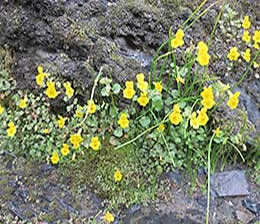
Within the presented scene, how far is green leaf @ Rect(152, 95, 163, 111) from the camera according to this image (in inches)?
95.3

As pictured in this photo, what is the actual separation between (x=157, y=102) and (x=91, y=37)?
56cm

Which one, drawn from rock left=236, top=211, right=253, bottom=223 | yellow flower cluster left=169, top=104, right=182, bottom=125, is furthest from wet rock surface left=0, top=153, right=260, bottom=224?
yellow flower cluster left=169, top=104, right=182, bottom=125

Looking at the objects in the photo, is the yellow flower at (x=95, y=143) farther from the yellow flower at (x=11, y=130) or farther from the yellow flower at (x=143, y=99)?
the yellow flower at (x=11, y=130)

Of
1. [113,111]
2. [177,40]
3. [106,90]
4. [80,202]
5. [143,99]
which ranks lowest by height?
[80,202]

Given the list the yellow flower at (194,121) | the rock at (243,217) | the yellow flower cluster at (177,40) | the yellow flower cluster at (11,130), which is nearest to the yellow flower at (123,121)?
the yellow flower at (194,121)

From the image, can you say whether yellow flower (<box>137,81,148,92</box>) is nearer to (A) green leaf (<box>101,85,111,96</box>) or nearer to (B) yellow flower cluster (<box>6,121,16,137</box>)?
(A) green leaf (<box>101,85,111,96</box>)

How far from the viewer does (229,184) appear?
2514 mm

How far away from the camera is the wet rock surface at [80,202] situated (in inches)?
92.0

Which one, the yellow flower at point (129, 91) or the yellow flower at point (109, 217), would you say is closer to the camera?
the yellow flower at point (109, 217)

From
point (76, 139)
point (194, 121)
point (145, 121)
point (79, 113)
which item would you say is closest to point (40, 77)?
point (79, 113)

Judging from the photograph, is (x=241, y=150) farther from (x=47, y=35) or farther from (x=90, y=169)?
(x=47, y=35)

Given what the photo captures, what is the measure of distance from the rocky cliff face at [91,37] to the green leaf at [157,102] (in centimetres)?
24

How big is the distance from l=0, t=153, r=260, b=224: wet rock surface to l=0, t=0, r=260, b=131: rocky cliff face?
0.51 meters

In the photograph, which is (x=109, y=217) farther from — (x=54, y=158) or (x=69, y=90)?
(x=69, y=90)
